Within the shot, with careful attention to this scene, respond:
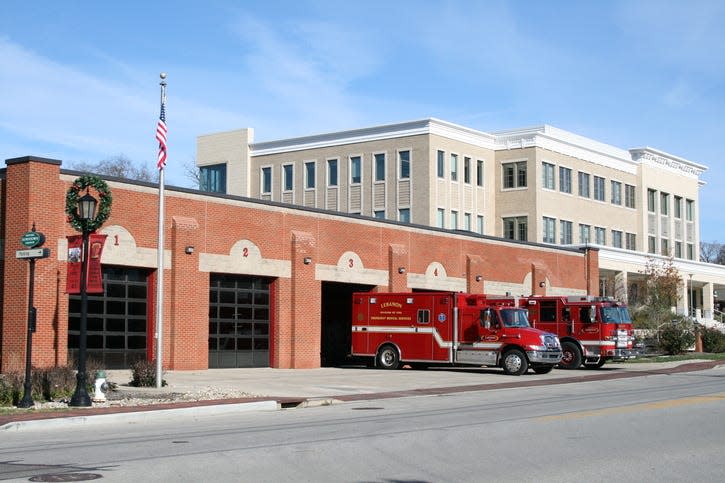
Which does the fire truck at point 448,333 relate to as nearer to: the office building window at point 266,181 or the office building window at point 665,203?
the office building window at point 266,181

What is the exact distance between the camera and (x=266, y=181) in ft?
238

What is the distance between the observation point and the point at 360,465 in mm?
11891

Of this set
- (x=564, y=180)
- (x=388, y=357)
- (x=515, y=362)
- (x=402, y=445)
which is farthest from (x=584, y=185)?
(x=402, y=445)

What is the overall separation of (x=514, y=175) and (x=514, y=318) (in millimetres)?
37153

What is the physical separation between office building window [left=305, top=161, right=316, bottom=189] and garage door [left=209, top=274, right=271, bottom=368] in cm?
3312

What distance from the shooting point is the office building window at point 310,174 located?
229 feet

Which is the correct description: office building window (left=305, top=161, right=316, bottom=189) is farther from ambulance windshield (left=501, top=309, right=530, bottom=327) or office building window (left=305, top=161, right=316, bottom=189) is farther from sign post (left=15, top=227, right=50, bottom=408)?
sign post (left=15, top=227, right=50, bottom=408)

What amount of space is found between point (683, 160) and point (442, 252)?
47458 mm

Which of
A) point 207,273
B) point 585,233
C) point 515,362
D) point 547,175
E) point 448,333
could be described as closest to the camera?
point 515,362

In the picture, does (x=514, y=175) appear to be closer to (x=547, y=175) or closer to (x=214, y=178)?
(x=547, y=175)

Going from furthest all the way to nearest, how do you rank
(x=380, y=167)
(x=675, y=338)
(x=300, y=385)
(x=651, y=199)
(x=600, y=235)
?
1. (x=651, y=199)
2. (x=600, y=235)
3. (x=380, y=167)
4. (x=675, y=338)
5. (x=300, y=385)

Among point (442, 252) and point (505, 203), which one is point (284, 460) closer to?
point (442, 252)

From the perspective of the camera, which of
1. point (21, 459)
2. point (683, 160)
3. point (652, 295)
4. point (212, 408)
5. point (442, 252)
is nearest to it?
point (21, 459)

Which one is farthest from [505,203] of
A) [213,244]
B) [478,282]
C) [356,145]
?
[213,244]
